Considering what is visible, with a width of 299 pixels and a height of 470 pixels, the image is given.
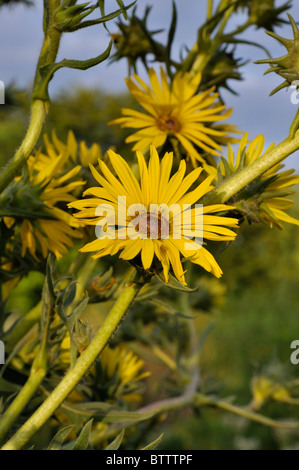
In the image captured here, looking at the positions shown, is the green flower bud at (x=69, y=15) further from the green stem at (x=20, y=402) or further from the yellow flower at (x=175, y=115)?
the green stem at (x=20, y=402)

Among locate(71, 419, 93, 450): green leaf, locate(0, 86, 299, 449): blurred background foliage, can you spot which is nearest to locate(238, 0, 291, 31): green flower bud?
locate(0, 86, 299, 449): blurred background foliage

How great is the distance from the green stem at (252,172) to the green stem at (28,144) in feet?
0.74

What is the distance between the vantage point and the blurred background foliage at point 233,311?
191cm

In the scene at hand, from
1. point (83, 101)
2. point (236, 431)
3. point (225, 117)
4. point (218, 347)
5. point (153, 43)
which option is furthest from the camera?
point (83, 101)

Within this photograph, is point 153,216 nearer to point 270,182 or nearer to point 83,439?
point 270,182

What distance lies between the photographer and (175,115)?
80 cm

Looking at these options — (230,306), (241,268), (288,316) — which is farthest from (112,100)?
(288,316)

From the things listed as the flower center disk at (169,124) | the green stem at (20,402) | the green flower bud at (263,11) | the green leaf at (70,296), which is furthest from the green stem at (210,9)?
the green stem at (20,402)

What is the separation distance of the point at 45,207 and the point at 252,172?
0.29m

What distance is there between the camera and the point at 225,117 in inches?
31.4

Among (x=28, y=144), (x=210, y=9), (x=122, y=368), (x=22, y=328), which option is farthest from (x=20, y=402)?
(x=210, y=9)

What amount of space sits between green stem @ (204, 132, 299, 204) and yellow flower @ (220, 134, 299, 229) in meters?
Answer: 0.03
